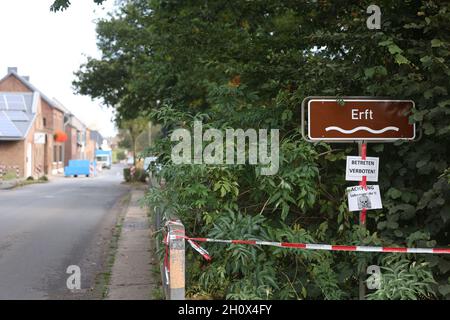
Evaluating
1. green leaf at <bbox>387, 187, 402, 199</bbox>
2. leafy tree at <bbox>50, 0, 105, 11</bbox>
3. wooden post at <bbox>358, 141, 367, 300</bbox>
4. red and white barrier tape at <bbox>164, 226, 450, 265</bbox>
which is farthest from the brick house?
green leaf at <bbox>387, 187, 402, 199</bbox>

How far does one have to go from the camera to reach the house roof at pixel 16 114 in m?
44.1

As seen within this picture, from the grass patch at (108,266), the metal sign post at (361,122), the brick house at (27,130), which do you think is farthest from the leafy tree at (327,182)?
the brick house at (27,130)

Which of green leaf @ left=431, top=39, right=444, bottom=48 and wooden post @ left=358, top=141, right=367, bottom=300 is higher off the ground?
green leaf @ left=431, top=39, right=444, bottom=48

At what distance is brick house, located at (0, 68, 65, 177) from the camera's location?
145 ft

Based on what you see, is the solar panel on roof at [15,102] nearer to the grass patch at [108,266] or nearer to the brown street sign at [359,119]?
the grass patch at [108,266]

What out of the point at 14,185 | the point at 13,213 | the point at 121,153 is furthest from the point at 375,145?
the point at 121,153

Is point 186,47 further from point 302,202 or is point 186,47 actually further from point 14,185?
point 14,185

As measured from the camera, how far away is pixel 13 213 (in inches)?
630

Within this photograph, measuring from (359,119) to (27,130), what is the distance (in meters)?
44.2

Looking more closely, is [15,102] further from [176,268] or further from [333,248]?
[333,248]

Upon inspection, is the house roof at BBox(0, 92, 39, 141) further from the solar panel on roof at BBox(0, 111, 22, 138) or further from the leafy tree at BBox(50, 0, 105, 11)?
the leafy tree at BBox(50, 0, 105, 11)

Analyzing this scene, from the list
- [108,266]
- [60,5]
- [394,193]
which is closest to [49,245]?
[108,266]

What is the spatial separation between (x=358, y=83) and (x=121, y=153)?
471 feet

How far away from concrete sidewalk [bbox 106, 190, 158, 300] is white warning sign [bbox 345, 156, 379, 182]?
2270 mm
